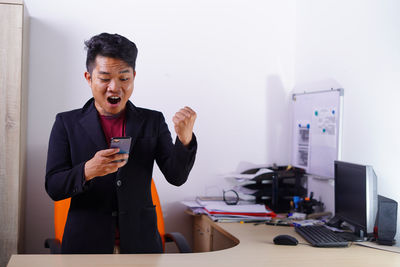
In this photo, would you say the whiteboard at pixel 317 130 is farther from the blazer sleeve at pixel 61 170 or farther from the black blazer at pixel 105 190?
the blazer sleeve at pixel 61 170

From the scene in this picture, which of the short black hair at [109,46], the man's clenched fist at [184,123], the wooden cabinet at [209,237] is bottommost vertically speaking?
the wooden cabinet at [209,237]

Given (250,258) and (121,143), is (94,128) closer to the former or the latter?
(121,143)

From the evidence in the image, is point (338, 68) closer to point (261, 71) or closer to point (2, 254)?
point (261, 71)

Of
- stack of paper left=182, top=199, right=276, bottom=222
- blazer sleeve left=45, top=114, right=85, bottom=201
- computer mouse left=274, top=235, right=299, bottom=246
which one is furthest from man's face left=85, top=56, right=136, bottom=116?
stack of paper left=182, top=199, right=276, bottom=222

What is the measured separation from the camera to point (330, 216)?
111 inches

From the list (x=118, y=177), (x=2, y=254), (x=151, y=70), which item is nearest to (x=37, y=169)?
(x=2, y=254)

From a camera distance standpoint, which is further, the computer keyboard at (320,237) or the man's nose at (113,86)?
the computer keyboard at (320,237)

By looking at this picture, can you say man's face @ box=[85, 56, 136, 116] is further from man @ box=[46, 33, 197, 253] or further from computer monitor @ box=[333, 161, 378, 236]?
computer monitor @ box=[333, 161, 378, 236]

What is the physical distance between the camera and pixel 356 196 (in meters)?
2.29

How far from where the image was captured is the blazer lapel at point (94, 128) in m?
1.87

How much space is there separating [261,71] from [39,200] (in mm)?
1867

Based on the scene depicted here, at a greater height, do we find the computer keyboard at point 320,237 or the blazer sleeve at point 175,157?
the blazer sleeve at point 175,157

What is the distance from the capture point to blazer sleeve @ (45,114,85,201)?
171cm

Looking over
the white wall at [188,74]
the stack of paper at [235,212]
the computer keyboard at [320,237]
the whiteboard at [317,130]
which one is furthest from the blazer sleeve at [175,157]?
the whiteboard at [317,130]
